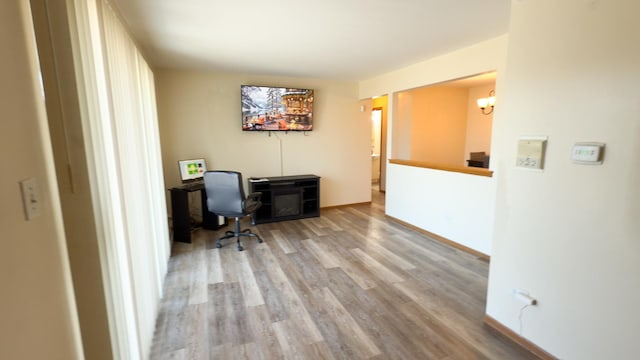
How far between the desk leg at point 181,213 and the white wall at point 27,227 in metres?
2.81

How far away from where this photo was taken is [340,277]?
2.98 m

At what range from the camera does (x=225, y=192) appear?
11.9ft

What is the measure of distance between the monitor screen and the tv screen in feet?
2.90

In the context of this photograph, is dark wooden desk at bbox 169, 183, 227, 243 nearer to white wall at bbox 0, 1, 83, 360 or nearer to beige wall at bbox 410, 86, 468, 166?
white wall at bbox 0, 1, 83, 360

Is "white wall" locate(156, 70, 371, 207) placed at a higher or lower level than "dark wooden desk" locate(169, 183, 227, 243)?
higher

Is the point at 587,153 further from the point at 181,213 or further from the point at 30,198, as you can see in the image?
the point at 181,213

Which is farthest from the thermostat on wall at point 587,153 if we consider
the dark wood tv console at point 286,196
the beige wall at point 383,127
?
the beige wall at point 383,127

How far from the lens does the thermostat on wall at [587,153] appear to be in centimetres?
159

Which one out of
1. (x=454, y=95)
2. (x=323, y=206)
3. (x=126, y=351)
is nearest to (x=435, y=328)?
(x=126, y=351)

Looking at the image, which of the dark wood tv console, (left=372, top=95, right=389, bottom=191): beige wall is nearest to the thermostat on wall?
the dark wood tv console

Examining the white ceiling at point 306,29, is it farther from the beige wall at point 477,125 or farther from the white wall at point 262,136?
the beige wall at point 477,125

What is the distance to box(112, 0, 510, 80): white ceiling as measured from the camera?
Result: 7.34ft

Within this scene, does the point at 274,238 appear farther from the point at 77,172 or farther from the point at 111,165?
the point at 77,172

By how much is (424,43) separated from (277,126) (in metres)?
2.62
